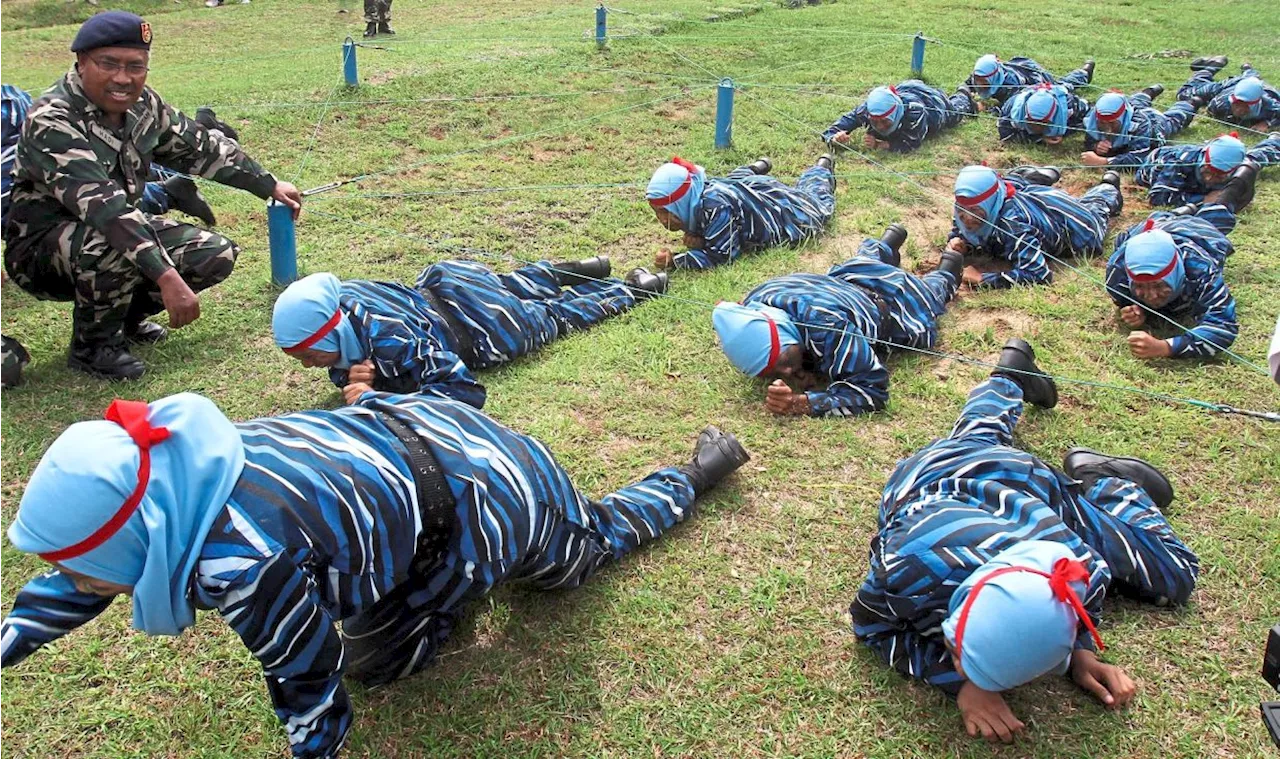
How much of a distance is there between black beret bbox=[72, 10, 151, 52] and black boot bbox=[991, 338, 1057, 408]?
3910 mm

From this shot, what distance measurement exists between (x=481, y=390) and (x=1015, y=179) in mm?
4117

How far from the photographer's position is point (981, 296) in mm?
5160

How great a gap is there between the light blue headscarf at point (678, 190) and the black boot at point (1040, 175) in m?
2.65

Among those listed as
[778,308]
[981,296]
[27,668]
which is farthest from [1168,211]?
[27,668]

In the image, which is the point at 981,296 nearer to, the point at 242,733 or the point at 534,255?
the point at 534,255

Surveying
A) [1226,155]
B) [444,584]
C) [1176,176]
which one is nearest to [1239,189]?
[1226,155]

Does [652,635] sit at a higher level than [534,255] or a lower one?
lower

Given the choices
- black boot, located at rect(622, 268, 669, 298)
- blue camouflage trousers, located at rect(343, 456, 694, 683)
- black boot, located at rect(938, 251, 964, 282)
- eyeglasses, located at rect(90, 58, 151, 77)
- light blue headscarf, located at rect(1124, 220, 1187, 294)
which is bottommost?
blue camouflage trousers, located at rect(343, 456, 694, 683)

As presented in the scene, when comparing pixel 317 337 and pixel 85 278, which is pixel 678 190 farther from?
pixel 85 278

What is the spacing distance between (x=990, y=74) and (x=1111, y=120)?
1.75 m

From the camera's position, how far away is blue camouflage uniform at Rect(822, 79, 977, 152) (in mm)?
7633

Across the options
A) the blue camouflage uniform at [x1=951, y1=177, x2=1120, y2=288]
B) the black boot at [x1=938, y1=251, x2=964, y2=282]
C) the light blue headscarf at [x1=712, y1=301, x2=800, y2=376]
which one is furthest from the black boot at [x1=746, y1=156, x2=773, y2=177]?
the light blue headscarf at [x1=712, y1=301, x2=800, y2=376]

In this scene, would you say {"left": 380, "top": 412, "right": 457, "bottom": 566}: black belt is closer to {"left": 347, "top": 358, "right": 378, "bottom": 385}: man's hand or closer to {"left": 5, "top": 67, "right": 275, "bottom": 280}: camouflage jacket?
{"left": 347, "top": 358, "right": 378, "bottom": 385}: man's hand

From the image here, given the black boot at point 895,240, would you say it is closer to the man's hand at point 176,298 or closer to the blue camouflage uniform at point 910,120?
the blue camouflage uniform at point 910,120
